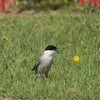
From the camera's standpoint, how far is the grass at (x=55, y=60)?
151 inches

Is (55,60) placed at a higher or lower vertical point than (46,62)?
lower

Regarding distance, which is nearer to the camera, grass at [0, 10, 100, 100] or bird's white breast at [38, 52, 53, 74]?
grass at [0, 10, 100, 100]

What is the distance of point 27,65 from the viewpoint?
207 inches

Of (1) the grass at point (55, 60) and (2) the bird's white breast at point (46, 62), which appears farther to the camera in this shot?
(2) the bird's white breast at point (46, 62)

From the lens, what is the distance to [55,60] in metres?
5.55

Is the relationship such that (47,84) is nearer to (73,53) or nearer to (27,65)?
(27,65)

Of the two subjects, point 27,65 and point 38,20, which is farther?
point 38,20

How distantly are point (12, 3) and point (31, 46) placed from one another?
4842 mm

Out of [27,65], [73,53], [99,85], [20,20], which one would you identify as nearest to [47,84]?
[99,85]

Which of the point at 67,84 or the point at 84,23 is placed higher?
the point at 84,23

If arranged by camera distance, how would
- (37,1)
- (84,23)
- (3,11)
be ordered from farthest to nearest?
(37,1)
(3,11)
(84,23)

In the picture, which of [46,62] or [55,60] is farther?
[55,60]

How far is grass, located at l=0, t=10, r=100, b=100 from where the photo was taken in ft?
12.6

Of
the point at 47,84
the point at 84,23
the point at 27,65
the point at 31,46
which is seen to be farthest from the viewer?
the point at 84,23
